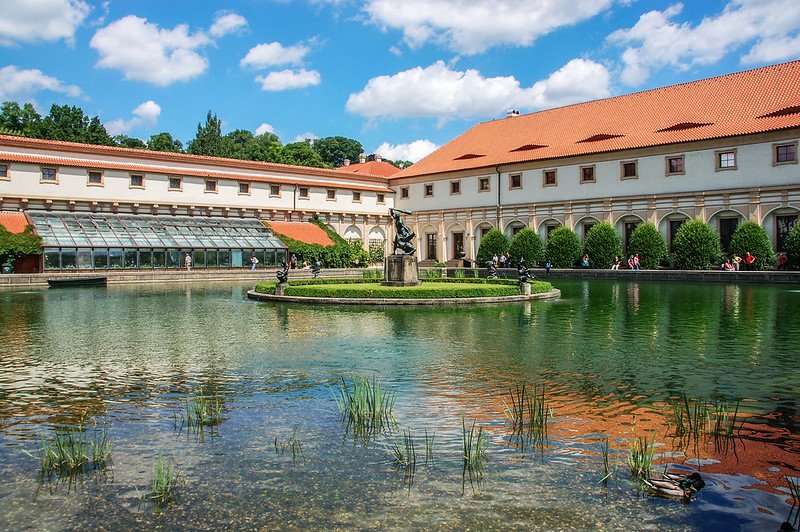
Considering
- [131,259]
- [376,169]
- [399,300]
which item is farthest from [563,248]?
[376,169]

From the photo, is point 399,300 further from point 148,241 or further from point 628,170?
point 628,170

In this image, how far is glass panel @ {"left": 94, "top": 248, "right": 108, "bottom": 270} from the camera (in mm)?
41812

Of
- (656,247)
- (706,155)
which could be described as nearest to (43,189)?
(656,247)

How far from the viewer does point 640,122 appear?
162ft

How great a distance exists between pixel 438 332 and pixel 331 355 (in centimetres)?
402

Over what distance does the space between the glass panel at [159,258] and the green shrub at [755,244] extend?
36358 mm

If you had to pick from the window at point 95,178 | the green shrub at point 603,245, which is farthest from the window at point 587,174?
the window at point 95,178

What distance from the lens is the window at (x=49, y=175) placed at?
44.3 metres

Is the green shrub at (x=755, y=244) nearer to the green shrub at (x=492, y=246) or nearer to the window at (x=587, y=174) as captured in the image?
the window at (x=587, y=174)

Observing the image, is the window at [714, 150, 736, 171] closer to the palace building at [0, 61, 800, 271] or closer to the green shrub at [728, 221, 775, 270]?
the palace building at [0, 61, 800, 271]

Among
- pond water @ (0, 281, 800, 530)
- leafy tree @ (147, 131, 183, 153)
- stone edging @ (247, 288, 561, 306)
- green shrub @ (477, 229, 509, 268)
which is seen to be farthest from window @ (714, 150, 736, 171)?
leafy tree @ (147, 131, 183, 153)

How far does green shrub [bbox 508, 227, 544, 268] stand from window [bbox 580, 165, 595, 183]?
555 cm

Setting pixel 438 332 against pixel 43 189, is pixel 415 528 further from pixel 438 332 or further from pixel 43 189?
pixel 43 189

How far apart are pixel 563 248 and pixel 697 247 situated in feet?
30.8
